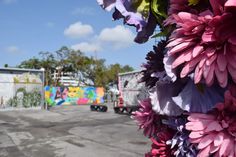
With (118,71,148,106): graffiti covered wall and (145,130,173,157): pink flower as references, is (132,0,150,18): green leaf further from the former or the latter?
(118,71,148,106): graffiti covered wall

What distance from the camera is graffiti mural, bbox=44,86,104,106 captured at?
3142 cm

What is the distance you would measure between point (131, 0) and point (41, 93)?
26.9 metres

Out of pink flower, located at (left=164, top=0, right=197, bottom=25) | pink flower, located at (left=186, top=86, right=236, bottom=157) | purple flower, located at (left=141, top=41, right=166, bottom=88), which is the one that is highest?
pink flower, located at (left=164, top=0, right=197, bottom=25)

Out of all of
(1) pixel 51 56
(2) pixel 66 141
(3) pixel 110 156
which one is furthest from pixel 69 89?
(3) pixel 110 156

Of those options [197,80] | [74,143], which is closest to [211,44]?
[197,80]

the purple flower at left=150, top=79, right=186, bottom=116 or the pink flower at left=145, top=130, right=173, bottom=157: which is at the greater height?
the purple flower at left=150, top=79, right=186, bottom=116

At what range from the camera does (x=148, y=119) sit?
1.27 meters

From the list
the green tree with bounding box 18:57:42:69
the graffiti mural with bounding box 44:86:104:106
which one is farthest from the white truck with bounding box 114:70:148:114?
the green tree with bounding box 18:57:42:69

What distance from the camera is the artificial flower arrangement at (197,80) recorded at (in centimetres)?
86

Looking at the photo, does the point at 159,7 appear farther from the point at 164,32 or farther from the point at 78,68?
the point at 78,68

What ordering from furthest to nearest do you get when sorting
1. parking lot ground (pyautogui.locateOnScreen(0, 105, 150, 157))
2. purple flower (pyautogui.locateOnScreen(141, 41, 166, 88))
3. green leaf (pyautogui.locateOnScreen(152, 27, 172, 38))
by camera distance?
parking lot ground (pyautogui.locateOnScreen(0, 105, 150, 157)) → purple flower (pyautogui.locateOnScreen(141, 41, 166, 88)) → green leaf (pyautogui.locateOnScreen(152, 27, 172, 38))

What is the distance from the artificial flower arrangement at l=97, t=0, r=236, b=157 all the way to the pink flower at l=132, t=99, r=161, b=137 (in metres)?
0.07

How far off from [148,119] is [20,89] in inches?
1041

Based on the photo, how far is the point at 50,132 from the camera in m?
11.8
